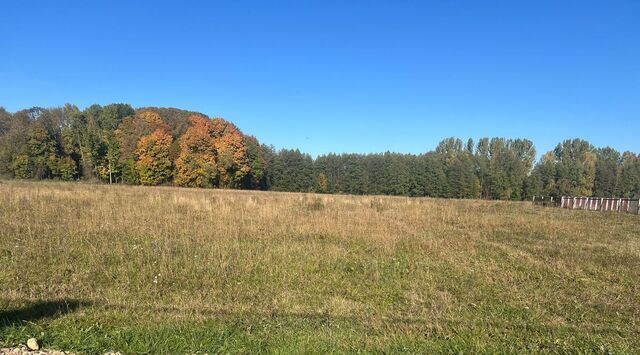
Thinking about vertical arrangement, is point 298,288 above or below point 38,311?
above

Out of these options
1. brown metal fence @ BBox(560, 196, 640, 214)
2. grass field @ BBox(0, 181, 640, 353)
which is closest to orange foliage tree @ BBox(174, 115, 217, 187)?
brown metal fence @ BBox(560, 196, 640, 214)

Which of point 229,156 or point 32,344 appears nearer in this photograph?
point 32,344

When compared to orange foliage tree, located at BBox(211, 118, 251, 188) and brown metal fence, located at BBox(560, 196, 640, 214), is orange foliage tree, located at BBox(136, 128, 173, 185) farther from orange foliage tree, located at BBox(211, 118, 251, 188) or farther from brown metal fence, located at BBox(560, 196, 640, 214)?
brown metal fence, located at BBox(560, 196, 640, 214)

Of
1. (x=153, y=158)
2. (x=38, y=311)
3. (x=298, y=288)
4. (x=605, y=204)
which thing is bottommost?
(x=38, y=311)

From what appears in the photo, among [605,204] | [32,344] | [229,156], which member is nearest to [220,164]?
[229,156]

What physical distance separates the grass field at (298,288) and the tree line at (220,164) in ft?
193

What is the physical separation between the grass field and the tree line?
5876cm

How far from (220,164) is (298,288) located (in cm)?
6593

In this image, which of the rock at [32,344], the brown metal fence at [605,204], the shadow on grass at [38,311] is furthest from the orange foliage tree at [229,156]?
the rock at [32,344]

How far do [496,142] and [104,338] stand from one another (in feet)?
460

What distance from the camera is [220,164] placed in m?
71.4

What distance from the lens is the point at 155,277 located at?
7.49 m

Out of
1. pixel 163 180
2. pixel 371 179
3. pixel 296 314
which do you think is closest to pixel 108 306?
pixel 296 314

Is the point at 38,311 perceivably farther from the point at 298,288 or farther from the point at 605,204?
the point at 605,204
